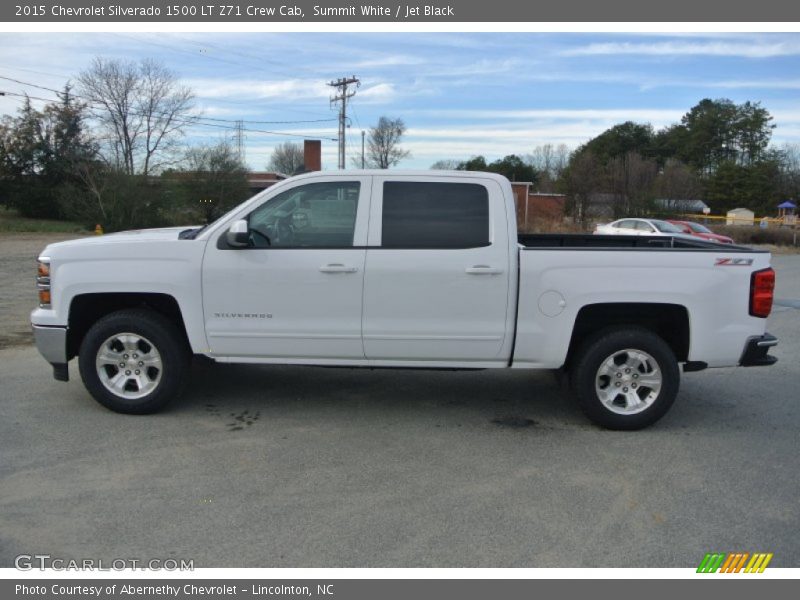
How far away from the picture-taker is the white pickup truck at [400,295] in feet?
18.0

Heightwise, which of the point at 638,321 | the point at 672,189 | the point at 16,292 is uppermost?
the point at 672,189

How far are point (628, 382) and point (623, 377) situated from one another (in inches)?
2.3

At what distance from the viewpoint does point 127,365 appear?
228 inches

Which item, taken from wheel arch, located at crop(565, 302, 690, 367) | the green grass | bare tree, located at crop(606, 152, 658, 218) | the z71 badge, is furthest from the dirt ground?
bare tree, located at crop(606, 152, 658, 218)

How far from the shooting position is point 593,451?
5.26 m

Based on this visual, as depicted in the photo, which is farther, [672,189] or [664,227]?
[672,189]

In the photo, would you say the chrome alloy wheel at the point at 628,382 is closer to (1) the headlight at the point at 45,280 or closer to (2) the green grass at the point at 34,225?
(1) the headlight at the point at 45,280

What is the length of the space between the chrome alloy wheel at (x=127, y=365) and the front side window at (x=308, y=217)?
1302 mm

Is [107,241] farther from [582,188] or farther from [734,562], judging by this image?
[582,188]

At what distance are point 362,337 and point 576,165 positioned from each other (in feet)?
146

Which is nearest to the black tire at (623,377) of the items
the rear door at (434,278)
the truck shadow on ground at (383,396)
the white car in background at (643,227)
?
the truck shadow on ground at (383,396)

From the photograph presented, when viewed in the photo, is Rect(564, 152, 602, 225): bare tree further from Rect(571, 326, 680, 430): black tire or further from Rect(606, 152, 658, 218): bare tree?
Rect(571, 326, 680, 430): black tire

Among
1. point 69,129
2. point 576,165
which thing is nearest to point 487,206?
point 576,165

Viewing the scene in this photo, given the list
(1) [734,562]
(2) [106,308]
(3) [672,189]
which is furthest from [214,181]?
(1) [734,562]
